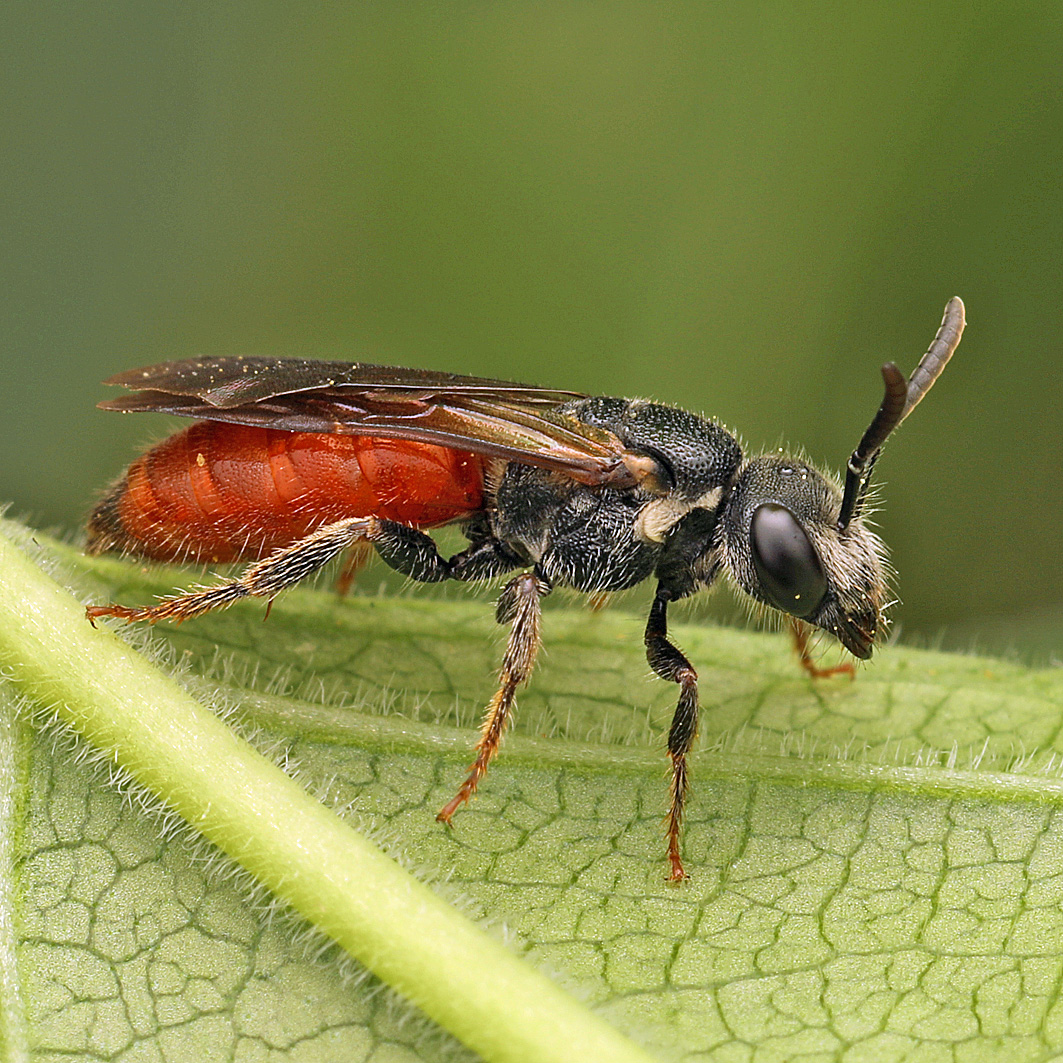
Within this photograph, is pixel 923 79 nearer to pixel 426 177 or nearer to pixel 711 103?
pixel 711 103

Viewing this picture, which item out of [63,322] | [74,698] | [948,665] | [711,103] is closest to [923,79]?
[711,103]

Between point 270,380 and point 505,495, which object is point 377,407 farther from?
point 505,495

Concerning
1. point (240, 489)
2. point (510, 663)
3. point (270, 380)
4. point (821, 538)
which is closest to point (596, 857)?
point (510, 663)

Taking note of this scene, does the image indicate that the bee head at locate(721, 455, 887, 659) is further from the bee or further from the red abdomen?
the red abdomen

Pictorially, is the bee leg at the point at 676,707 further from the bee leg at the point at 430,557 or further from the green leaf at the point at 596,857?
the bee leg at the point at 430,557

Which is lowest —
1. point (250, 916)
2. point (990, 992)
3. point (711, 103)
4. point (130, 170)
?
point (250, 916)

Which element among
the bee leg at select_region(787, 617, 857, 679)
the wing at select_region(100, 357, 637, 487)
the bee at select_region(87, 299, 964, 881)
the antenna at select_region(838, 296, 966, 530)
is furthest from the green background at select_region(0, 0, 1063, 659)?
the wing at select_region(100, 357, 637, 487)
